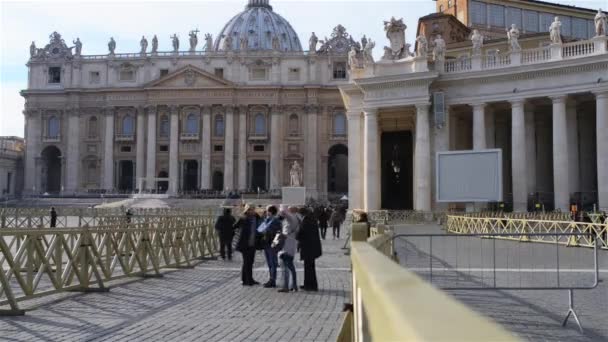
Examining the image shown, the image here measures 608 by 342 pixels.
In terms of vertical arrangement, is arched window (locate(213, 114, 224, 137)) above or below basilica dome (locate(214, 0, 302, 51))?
below

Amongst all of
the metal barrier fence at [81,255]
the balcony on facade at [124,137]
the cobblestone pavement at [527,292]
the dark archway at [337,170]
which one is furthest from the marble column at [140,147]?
the cobblestone pavement at [527,292]

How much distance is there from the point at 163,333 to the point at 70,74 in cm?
8519

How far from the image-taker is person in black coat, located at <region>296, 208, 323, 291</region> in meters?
12.0

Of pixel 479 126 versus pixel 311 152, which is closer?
pixel 479 126

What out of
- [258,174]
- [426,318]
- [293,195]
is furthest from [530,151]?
[258,174]

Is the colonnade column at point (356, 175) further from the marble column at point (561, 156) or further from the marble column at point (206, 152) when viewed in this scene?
the marble column at point (206, 152)

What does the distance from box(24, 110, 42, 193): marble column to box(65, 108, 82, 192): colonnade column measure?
15.0 ft

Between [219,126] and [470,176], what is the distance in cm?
5876

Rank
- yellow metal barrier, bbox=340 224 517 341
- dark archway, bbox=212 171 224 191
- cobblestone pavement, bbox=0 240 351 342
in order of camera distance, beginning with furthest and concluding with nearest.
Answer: dark archway, bbox=212 171 224 191 < cobblestone pavement, bbox=0 240 351 342 < yellow metal barrier, bbox=340 224 517 341

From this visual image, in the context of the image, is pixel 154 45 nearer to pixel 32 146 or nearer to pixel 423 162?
pixel 32 146

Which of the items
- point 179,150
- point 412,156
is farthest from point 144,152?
point 412,156

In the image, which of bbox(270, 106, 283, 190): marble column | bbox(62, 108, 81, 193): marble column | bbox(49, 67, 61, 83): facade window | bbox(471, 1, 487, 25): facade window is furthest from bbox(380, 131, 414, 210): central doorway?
bbox(49, 67, 61, 83): facade window

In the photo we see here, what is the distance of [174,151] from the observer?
8075cm

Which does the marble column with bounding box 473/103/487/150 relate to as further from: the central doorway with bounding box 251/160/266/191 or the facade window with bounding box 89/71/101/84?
the facade window with bounding box 89/71/101/84
